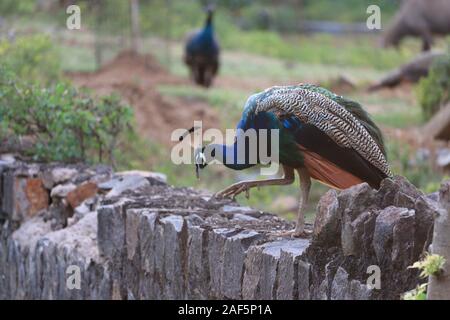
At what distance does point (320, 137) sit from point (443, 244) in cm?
147

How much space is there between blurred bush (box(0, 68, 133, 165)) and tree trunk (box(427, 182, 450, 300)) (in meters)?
4.27

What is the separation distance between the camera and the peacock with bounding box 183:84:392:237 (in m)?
5.03

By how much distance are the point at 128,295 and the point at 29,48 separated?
17.1 ft

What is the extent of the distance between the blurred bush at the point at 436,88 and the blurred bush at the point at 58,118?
19.3ft

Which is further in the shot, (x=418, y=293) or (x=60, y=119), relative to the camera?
(x=60, y=119)

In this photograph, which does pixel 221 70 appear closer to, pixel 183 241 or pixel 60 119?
pixel 60 119

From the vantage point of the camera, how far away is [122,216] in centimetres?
610

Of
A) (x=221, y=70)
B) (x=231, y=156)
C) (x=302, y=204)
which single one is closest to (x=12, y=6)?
(x=221, y=70)

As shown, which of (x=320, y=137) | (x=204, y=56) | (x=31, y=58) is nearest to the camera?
(x=320, y=137)

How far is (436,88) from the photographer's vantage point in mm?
12898

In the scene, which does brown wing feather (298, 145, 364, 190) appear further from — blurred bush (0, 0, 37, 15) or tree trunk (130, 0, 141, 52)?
tree trunk (130, 0, 141, 52)
